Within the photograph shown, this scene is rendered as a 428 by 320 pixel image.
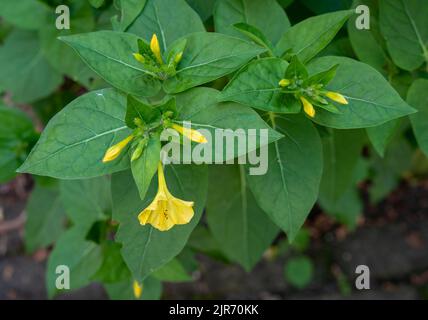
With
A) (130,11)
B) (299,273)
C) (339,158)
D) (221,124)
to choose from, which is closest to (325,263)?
(299,273)

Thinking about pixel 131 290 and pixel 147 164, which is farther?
pixel 131 290

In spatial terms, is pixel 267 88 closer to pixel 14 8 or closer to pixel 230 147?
pixel 230 147

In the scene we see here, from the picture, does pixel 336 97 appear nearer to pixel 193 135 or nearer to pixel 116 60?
pixel 193 135


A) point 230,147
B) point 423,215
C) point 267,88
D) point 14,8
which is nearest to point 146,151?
point 230,147

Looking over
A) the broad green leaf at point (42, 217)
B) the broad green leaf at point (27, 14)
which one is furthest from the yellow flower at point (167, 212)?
the broad green leaf at point (42, 217)

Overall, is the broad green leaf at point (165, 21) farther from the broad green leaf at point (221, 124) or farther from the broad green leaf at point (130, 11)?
the broad green leaf at point (221, 124)

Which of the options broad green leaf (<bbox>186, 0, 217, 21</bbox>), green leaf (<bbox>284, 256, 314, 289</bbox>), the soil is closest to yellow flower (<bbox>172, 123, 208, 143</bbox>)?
broad green leaf (<bbox>186, 0, 217, 21</bbox>)
